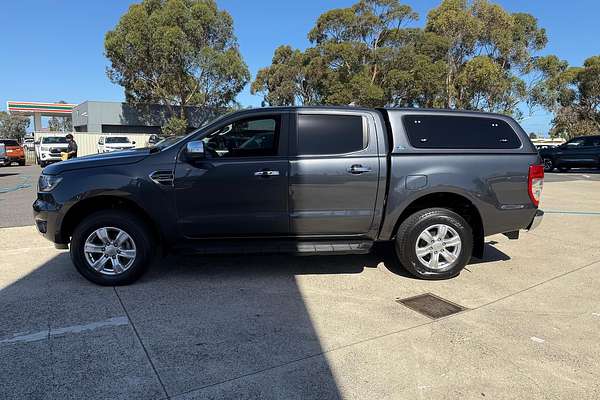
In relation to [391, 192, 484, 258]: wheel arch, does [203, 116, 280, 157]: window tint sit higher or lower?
higher

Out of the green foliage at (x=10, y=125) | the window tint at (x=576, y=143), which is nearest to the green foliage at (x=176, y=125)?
the window tint at (x=576, y=143)

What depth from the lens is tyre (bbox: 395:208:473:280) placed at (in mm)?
5035

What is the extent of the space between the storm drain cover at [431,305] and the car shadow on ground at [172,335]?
66cm

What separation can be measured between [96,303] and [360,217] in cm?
277

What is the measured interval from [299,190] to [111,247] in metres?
2.05

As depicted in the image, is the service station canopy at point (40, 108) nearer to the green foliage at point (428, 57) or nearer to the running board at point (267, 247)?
the green foliage at point (428, 57)

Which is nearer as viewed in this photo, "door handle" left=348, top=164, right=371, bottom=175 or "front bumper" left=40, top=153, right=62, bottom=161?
"door handle" left=348, top=164, right=371, bottom=175

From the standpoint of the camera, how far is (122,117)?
43781 millimetres

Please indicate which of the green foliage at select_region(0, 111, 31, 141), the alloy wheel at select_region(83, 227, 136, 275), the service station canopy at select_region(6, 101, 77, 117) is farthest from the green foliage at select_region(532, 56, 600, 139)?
the green foliage at select_region(0, 111, 31, 141)

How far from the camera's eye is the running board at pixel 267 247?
15.8 feet

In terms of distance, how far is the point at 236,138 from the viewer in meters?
4.92

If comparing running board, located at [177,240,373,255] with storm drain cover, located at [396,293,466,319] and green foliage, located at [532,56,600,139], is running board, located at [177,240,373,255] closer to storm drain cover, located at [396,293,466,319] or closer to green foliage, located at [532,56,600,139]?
storm drain cover, located at [396,293,466,319]

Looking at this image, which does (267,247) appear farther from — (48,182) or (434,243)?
(48,182)

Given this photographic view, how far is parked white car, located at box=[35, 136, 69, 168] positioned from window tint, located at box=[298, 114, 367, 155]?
22.3 metres
